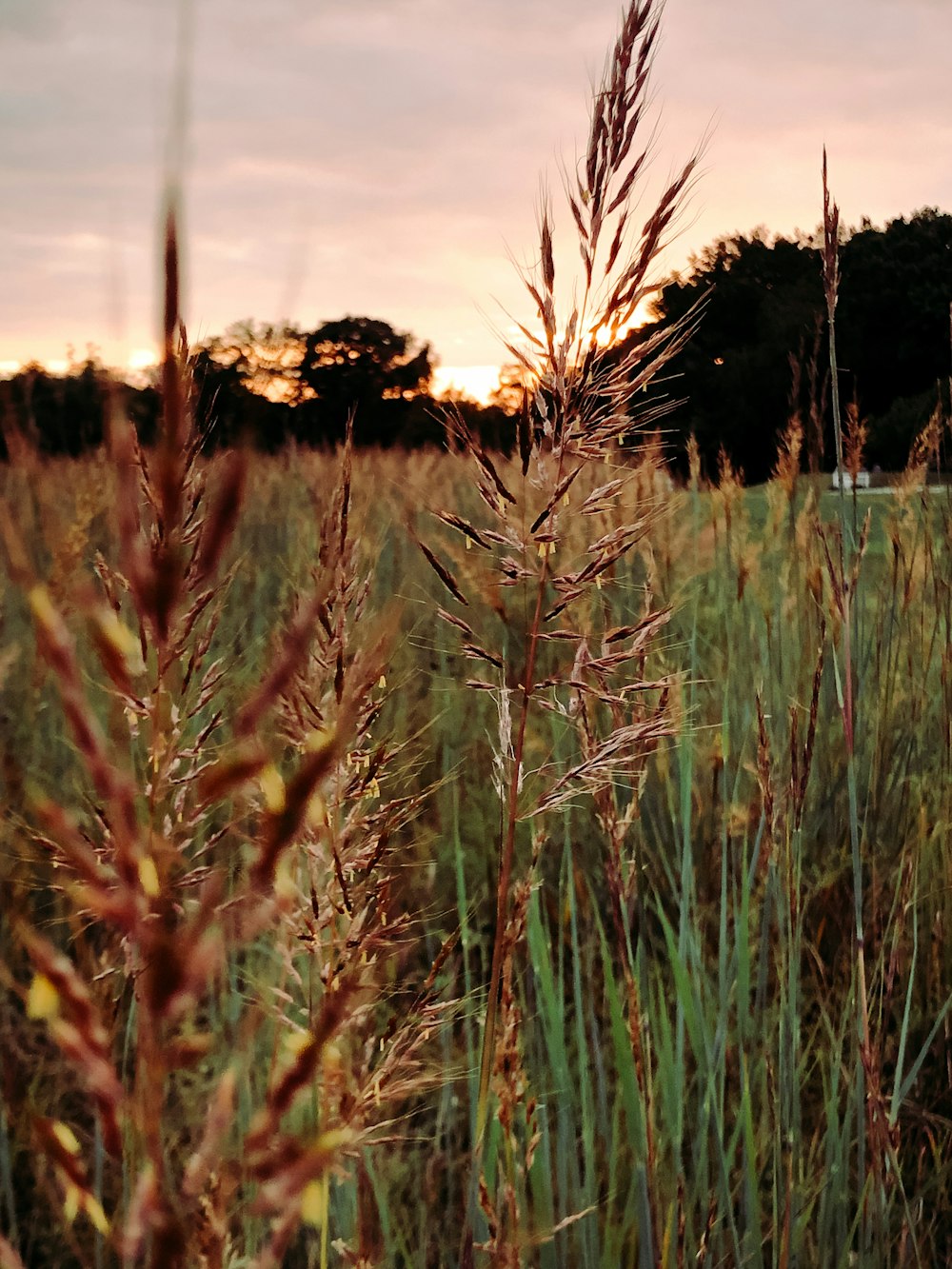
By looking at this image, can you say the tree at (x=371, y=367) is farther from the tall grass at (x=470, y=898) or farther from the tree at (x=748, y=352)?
the tall grass at (x=470, y=898)

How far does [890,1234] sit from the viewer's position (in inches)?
59.4

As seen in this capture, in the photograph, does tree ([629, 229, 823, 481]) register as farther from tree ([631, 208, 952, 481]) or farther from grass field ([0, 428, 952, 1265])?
grass field ([0, 428, 952, 1265])

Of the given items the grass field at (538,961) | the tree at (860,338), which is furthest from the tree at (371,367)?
the grass field at (538,961)

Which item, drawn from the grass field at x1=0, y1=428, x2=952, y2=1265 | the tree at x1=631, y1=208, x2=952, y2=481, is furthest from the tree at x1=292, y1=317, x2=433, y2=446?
the grass field at x1=0, y1=428, x2=952, y2=1265

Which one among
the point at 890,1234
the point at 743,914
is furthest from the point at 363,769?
the point at 890,1234

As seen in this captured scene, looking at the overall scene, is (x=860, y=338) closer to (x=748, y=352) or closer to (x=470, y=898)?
(x=748, y=352)

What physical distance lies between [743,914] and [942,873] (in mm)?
906

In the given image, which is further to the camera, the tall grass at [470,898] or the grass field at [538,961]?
the grass field at [538,961]

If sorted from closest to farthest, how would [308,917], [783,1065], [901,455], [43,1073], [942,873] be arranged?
[308,917] < [783,1065] < [43,1073] < [942,873] < [901,455]

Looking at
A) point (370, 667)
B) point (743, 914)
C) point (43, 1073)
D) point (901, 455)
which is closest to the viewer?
point (370, 667)

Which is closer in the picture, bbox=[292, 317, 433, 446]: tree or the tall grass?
the tall grass

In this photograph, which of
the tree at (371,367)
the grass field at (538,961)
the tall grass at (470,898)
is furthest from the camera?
the tree at (371,367)

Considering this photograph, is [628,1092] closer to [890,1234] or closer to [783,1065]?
[783,1065]

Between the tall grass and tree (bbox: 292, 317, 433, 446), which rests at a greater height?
tree (bbox: 292, 317, 433, 446)
